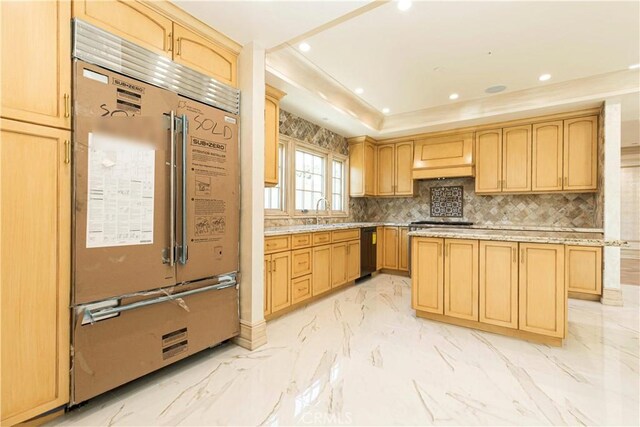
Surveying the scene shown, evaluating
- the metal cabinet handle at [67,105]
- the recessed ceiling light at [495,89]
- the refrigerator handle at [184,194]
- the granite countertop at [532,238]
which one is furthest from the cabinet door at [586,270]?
the metal cabinet handle at [67,105]

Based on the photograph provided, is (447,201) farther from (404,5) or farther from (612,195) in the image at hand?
(404,5)

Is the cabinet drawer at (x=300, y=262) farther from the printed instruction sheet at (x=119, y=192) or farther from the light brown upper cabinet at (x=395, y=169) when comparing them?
the light brown upper cabinet at (x=395, y=169)

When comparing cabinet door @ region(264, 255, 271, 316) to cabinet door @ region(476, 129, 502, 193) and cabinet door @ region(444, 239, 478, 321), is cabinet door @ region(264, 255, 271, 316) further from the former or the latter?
cabinet door @ region(476, 129, 502, 193)

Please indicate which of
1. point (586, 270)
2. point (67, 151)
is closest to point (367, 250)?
point (586, 270)

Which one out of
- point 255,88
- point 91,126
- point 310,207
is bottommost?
point 310,207

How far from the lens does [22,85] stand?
4.61 ft

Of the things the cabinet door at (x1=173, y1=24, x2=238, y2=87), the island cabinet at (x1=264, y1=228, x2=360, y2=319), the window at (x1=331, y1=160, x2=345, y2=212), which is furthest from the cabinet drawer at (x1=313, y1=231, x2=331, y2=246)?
the cabinet door at (x1=173, y1=24, x2=238, y2=87)

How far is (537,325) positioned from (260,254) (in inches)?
95.1

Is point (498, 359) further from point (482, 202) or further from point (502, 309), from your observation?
point (482, 202)

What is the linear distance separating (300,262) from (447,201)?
3224mm

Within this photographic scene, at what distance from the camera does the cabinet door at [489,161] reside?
4512 millimetres

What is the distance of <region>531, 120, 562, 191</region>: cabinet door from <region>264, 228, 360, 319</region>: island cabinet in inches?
107

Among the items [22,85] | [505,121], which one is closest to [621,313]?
[505,121]

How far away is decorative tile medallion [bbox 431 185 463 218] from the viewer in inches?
202
